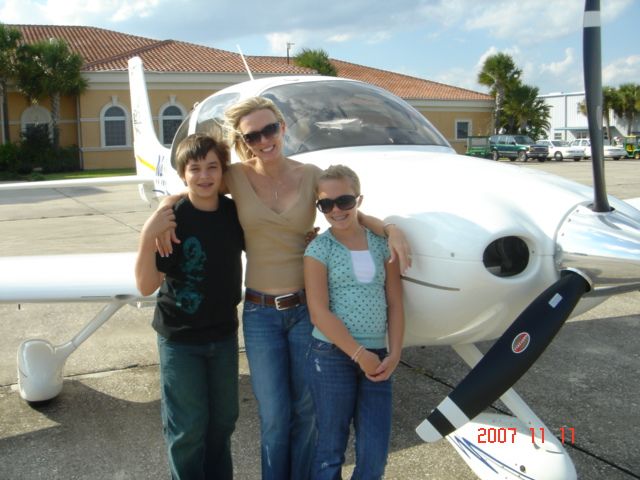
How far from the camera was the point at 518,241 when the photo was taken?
8.23ft

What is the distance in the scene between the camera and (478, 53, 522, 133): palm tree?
4344 cm

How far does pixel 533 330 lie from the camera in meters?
2.35

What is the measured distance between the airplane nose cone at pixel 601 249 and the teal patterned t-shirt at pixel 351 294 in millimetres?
674

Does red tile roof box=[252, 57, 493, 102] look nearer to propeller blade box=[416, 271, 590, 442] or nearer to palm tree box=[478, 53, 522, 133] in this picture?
palm tree box=[478, 53, 522, 133]

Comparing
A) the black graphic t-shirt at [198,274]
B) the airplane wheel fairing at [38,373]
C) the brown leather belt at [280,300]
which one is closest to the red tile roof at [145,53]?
the airplane wheel fairing at [38,373]

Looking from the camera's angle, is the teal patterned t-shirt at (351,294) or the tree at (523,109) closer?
the teal patterned t-shirt at (351,294)

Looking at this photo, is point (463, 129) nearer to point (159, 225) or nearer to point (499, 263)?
point (499, 263)

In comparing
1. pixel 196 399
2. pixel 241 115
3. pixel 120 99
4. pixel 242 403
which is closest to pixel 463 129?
pixel 120 99

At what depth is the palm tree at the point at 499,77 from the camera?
43438mm

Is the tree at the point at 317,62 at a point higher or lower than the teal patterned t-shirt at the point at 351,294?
higher

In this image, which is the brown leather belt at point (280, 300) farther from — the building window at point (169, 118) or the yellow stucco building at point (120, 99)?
the building window at point (169, 118)

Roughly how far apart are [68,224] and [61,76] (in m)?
19.0

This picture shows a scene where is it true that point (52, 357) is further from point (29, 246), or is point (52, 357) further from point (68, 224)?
point (68, 224)
